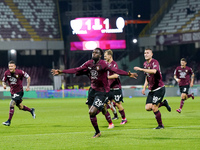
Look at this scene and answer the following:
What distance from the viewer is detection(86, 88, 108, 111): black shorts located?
36.2 ft

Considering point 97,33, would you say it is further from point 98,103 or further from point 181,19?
point 98,103

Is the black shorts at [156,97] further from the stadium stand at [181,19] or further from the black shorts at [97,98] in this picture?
the stadium stand at [181,19]

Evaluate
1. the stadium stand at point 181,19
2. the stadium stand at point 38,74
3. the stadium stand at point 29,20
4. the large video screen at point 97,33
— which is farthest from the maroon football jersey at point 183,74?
the stadium stand at point 38,74

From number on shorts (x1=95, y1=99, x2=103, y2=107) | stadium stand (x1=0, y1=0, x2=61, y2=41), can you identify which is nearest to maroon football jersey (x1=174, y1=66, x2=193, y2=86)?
number on shorts (x1=95, y1=99, x2=103, y2=107)

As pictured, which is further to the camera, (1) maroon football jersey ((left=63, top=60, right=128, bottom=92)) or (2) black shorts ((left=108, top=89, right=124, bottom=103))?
(2) black shorts ((left=108, top=89, right=124, bottom=103))

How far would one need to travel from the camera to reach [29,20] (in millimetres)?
51000

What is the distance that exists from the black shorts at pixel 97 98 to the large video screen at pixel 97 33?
3561 centimetres

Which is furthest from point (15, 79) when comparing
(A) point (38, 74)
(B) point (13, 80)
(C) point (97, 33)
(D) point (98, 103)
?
(A) point (38, 74)

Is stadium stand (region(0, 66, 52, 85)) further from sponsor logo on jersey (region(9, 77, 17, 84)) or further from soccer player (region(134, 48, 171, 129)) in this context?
soccer player (region(134, 48, 171, 129))

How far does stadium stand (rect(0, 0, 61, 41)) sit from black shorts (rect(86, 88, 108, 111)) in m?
38.1

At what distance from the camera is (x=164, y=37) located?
159 feet

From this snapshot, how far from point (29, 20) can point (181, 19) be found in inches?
674

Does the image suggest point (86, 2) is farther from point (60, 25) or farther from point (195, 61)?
point (195, 61)

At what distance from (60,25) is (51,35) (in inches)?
75.8
